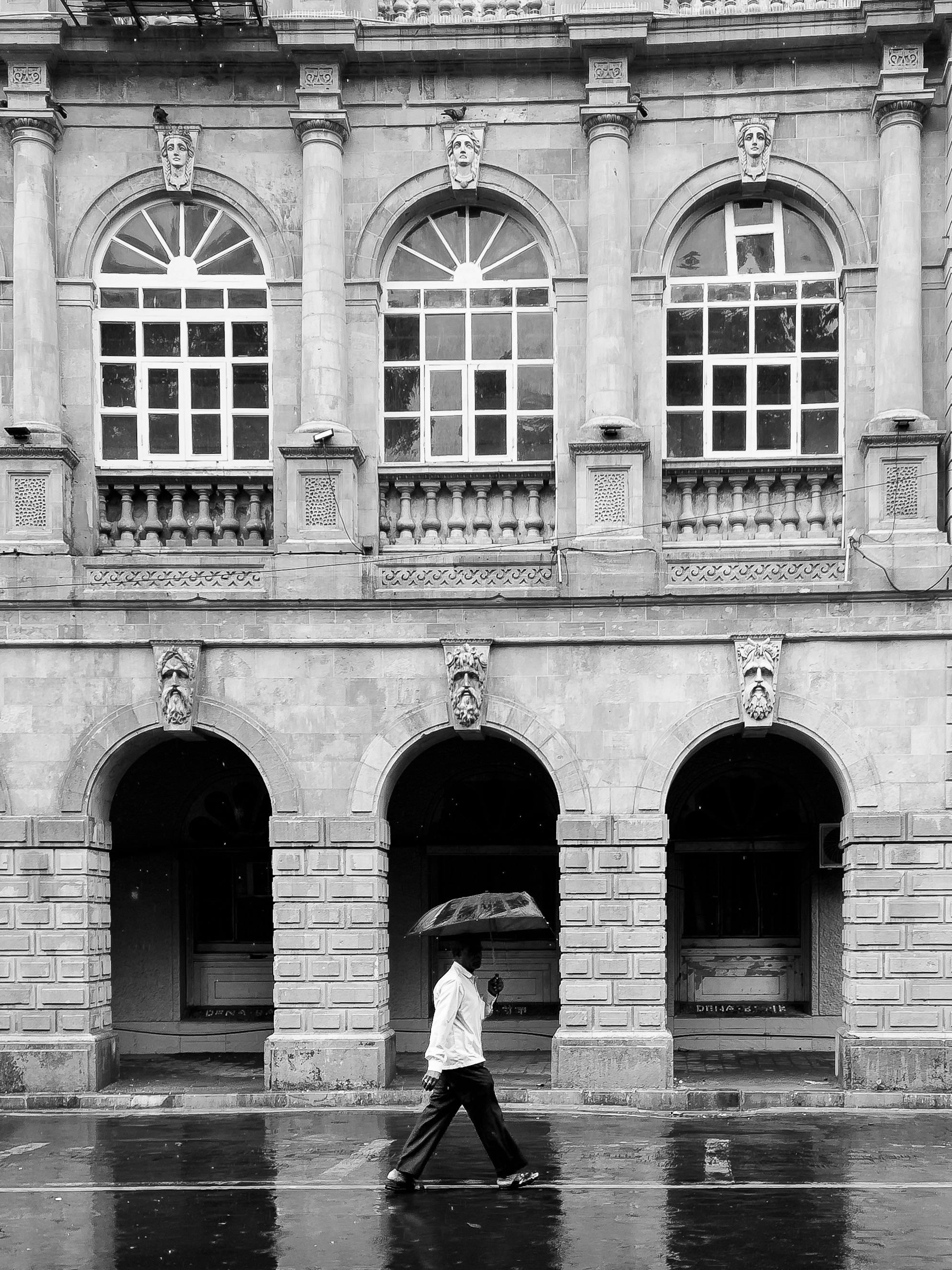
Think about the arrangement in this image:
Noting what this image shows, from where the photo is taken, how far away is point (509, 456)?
774 inches

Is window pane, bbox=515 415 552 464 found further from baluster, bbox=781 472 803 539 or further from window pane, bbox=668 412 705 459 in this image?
baluster, bbox=781 472 803 539

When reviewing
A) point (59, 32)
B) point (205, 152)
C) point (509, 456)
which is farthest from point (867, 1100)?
point (59, 32)

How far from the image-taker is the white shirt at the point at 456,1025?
1203 centimetres

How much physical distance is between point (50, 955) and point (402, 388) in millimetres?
7784

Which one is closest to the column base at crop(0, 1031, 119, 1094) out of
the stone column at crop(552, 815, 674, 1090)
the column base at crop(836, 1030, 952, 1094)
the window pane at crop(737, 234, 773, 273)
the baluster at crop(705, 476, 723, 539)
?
the stone column at crop(552, 815, 674, 1090)

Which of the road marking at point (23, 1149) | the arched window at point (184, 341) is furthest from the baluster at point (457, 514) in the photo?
the road marking at point (23, 1149)

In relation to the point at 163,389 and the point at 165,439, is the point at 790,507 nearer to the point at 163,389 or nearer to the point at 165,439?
the point at 165,439

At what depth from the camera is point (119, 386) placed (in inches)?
780

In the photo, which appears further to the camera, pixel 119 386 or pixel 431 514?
pixel 119 386

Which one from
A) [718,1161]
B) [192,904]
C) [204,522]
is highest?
[204,522]

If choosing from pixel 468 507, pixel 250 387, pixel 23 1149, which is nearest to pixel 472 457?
pixel 468 507

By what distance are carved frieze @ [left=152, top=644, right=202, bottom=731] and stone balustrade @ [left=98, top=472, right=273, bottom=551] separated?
1457 millimetres

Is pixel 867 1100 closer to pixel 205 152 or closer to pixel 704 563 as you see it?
pixel 704 563

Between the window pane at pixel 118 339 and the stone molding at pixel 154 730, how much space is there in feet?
14.5
